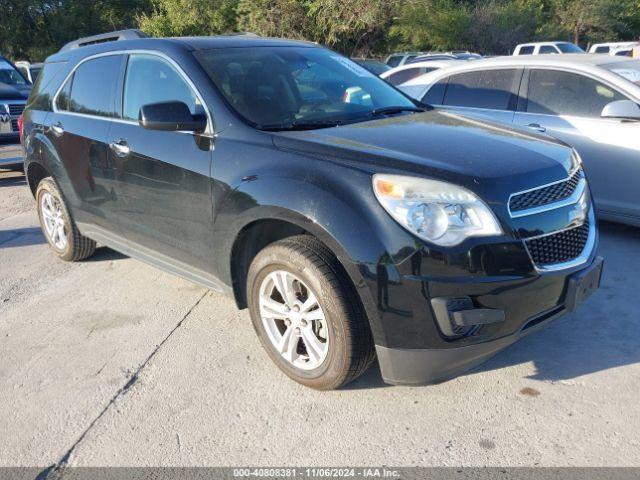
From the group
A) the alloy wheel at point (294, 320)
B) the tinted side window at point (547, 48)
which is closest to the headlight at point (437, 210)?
the alloy wheel at point (294, 320)

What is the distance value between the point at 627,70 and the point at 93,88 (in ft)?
15.1

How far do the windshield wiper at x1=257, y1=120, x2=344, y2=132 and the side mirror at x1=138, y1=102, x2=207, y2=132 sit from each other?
38 centimetres

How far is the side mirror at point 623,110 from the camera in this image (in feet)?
15.8

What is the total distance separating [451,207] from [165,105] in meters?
1.73

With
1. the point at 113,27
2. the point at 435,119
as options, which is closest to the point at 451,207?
the point at 435,119

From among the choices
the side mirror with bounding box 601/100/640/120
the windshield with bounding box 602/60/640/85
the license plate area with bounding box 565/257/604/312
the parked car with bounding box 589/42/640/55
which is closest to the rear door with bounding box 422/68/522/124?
the windshield with bounding box 602/60/640/85

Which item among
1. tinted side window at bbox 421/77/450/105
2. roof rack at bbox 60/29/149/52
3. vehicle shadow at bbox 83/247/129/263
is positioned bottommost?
vehicle shadow at bbox 83/247/129/263

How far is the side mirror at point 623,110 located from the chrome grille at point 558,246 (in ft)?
7.30

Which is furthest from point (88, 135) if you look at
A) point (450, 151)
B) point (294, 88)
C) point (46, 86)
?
point (450, 151)

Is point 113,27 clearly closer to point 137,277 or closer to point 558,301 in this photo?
point 137,277

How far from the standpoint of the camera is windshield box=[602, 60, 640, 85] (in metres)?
5.28

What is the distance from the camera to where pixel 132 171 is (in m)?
3.93

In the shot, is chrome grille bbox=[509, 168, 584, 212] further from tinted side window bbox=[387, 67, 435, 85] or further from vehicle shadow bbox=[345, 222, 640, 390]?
tinted side window bbox=[387, 67, 435, 85]

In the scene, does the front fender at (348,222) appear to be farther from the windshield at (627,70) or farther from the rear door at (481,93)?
the windshield at (627,70)
